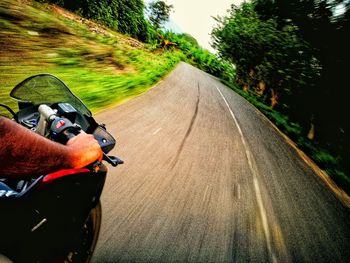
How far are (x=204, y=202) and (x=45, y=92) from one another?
152 inches

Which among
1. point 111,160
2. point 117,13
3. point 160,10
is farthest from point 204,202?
point 160,10

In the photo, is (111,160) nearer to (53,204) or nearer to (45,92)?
(53,204)

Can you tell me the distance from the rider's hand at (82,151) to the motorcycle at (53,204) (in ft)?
0.58

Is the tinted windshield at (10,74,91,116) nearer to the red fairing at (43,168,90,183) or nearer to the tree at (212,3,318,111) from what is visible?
the red fairing at (43,168,90,183)

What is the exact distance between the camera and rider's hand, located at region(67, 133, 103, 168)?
5.25 feet

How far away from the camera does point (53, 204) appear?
180 centimetres

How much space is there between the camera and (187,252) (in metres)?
4.05

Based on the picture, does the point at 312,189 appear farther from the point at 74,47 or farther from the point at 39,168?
the point at 74,47

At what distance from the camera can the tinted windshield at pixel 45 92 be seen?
269 cm

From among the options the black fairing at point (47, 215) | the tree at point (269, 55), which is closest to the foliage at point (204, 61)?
the tree at point (269, 55)

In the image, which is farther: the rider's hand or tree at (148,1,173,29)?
tree at (148,1,173,29)

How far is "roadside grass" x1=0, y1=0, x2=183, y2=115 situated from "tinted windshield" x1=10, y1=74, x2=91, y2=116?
13.8ft

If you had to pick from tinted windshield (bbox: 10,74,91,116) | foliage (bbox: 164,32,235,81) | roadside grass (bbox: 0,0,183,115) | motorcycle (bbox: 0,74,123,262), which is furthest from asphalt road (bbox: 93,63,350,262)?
foliage (bbox: 164,32,235,81)

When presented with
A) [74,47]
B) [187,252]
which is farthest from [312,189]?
[74,47]
